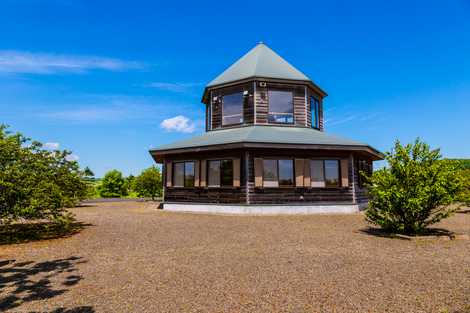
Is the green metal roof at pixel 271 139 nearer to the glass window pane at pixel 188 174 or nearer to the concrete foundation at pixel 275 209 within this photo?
the glass window pane at pixel 188 174

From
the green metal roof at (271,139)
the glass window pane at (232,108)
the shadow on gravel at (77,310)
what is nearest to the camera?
the shadow on gravel at (77,310)

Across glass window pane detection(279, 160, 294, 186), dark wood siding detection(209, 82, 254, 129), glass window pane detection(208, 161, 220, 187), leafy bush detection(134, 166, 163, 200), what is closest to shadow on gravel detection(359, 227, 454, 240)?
glass window pane detection(279, 160, 294, 186)

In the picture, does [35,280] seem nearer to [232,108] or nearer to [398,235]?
[398,235]

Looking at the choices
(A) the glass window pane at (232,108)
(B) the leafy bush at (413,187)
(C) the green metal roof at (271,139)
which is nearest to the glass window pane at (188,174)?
(C) the green metal roof at (271,139)

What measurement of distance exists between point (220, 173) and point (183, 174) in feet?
8.86

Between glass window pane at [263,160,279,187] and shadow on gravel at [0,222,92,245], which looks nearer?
shadow on gravel at [0,222,92,245]

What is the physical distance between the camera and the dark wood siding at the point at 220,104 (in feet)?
59.8

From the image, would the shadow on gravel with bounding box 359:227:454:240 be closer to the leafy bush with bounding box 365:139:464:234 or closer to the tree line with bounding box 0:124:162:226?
the leafy bush with bounding box 365:139:464:234

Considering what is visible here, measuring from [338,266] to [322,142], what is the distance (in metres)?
10.0

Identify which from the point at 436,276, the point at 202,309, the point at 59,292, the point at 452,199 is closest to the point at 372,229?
the point at 452,199

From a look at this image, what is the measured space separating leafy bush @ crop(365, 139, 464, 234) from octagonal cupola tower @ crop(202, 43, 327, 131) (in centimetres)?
986

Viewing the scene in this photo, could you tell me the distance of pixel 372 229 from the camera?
10.0 metres

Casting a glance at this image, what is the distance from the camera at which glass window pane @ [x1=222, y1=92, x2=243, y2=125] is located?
737 inches

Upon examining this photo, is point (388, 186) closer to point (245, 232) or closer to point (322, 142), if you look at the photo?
point (245, 232)
